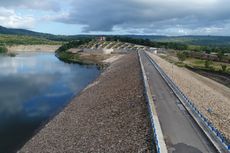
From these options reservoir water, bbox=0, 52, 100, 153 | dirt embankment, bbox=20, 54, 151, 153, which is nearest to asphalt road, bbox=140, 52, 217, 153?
dirt embankment, bbox=20, 54, 151, 153

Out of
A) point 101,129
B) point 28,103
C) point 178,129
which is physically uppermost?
point 178,129

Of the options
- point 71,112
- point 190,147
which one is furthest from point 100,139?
point 71,112

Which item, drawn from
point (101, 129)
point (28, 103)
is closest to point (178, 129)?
point (101, 129)

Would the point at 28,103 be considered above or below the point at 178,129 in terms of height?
below

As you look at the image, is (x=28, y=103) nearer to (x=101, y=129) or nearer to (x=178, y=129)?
(x=101, y=129)

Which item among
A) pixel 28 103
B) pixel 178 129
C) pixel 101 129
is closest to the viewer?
pixel 178 129

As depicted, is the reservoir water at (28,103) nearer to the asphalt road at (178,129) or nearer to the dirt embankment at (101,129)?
the dirt embankment at (101,129)

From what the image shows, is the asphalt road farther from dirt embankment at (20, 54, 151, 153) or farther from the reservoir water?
the reservoir water
